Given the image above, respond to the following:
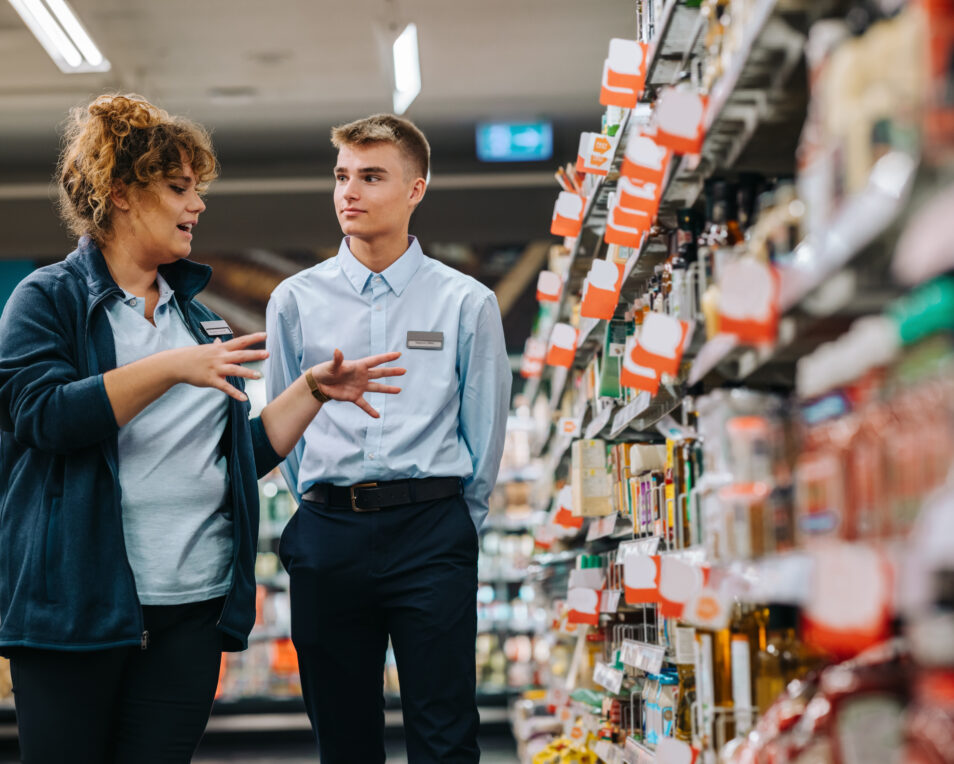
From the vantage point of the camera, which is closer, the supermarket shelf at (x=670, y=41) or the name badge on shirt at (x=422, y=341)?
the supermarket shelf at (x=670, y=41)

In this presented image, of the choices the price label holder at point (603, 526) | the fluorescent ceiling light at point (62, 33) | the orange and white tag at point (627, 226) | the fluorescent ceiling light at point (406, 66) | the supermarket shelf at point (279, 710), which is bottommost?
the supermarket shelf at point (279, 710)

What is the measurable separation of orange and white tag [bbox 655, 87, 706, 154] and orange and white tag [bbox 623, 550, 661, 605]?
1006 mm

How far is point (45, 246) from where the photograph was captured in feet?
26.6

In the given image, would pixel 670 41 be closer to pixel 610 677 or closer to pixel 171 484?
pixel 171 484

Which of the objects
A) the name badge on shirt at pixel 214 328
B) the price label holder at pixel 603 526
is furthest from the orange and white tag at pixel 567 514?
the name badge on shirt at pixel 214 328

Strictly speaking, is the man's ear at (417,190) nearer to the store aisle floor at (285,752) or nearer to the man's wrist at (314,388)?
the man's wrist at (314,388)

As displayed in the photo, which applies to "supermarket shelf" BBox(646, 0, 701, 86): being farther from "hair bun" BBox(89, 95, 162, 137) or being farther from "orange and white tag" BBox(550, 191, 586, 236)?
"hair bun" BBox(89, 95, 162, 137)

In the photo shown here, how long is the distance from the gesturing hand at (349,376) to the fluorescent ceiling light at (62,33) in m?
3.53

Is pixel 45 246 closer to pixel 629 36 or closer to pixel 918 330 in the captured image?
pixel 629 36

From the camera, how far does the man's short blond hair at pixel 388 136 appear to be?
3195 millimetres

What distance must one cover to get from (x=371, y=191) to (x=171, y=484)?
3.81 ft

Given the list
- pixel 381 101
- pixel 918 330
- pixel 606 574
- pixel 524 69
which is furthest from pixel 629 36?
pixel 918 330

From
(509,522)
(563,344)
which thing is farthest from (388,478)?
(509,522)

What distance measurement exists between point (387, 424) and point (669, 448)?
2.33 ft
